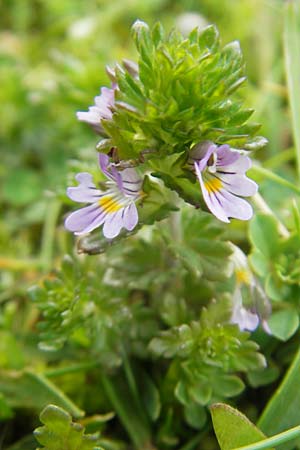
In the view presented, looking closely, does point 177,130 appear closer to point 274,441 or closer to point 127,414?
point 274,441

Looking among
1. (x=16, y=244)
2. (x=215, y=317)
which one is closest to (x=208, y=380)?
(x=215, y=317)

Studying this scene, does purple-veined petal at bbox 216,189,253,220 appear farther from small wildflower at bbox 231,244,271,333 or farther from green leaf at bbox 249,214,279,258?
green leaf at bbox 249,214,279,258

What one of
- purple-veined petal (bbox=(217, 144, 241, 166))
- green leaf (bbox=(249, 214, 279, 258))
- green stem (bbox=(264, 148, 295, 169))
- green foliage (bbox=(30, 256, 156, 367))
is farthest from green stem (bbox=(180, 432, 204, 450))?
green stem (bbox=(264, 148, 295, 169))

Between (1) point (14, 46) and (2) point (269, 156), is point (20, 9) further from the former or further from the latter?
(2) point (269, 156)

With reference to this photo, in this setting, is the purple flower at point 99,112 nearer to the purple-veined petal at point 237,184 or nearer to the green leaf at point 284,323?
the purple-veined petal at point 237,184

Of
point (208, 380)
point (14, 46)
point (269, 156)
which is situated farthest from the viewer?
point (14, 46)

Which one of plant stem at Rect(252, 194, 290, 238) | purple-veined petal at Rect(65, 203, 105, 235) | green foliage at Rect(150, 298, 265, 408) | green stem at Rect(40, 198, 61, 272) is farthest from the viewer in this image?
green stem at Rect(40, 198, 61, 272)
